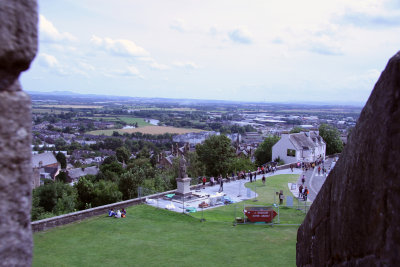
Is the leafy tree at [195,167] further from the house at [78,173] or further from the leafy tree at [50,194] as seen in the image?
the house at [78,173]

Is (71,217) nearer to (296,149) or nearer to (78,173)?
(296,149)

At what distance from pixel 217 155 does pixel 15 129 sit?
139ft

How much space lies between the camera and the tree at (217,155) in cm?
4356

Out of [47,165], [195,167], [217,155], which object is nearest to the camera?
[217,155]

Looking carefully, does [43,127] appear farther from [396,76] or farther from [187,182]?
[396,76]

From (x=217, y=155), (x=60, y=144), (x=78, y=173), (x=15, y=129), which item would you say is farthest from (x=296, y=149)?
(x=60, y=144)

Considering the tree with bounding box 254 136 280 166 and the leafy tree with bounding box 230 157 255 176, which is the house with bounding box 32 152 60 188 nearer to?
the tree with bounding box 254 136 280 166

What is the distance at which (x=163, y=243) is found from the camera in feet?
56.0

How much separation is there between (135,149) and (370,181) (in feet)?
382

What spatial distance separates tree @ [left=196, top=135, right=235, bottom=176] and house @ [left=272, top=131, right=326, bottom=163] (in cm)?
743

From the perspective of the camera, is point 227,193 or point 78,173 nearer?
point 227,193

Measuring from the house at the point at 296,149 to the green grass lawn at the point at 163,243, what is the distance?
28.3 metres

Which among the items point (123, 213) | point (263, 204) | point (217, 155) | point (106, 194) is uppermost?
point (217, 155)

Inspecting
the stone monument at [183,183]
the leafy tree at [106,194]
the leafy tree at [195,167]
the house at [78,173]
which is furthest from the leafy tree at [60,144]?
the stone monument at [183,183]
